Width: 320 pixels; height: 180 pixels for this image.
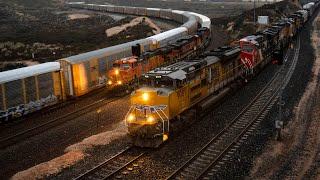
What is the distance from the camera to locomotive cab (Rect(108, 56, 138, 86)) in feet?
103

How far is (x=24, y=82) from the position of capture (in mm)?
26656

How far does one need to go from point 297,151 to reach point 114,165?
8755mm

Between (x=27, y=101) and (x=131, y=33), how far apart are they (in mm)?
47312

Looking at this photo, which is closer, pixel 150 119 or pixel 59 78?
pixel 150 119

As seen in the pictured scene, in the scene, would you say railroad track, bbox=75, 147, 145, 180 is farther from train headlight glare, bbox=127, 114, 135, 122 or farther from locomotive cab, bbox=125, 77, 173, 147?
train headlight glare, bbox=127, 114, 135, 122

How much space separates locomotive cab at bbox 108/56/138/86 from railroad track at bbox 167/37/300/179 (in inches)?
393

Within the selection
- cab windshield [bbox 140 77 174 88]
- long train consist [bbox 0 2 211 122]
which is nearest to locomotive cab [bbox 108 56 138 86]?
long train consist [bbox 0 2 211 122]

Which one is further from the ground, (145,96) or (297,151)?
(145,96)

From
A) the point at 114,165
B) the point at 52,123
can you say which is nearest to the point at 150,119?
the point at 114,165

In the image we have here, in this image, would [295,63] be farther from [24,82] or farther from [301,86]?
[24,82]

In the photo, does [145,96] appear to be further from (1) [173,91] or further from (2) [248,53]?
(2) [248,53]

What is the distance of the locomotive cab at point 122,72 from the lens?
3138 cm

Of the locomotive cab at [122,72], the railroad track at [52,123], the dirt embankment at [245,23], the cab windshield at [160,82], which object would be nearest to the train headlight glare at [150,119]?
the cab windshield at [160,82]

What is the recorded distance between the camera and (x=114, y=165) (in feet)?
58.5
